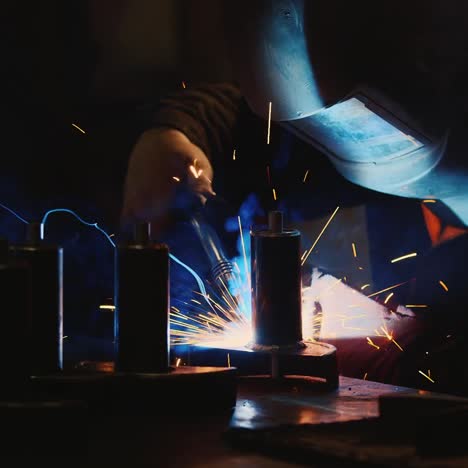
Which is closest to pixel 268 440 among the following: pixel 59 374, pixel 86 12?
pixel 59 374

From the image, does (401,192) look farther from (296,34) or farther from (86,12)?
(86,12)

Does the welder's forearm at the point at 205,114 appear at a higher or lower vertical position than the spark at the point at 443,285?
higher

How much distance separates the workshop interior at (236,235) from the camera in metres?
1.59

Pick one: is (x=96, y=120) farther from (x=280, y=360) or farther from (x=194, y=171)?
(x=280, y=360)

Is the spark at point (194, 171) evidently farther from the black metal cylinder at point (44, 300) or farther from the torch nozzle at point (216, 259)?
the black metal cylinder at point (44, 300)

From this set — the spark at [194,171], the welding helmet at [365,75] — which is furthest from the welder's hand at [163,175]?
the welding helmet at [365,75]

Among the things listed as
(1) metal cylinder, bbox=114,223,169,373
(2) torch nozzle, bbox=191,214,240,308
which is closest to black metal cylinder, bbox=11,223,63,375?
(1) metal cylinder, bbox=114,223,169,373

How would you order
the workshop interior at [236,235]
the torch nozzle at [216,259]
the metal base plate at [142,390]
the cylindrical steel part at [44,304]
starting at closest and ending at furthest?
the workshop interior at [236,235], the metal base plate at [142,390], the cylindrical steel part at [44,304], the torch nozzle at [216,259]

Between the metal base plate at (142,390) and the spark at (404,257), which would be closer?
the metal base plate at (142,390)

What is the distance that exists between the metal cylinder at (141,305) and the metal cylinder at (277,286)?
40cm

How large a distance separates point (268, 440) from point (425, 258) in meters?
1.69

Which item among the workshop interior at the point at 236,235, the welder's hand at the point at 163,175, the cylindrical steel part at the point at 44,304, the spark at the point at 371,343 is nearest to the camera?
the workshop interior at the point at 236,235

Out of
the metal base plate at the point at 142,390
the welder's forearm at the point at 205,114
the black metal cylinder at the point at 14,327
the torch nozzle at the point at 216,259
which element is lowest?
the metal base plate at the point at 142,390

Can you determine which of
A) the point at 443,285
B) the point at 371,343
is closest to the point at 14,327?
the point at 371,343
